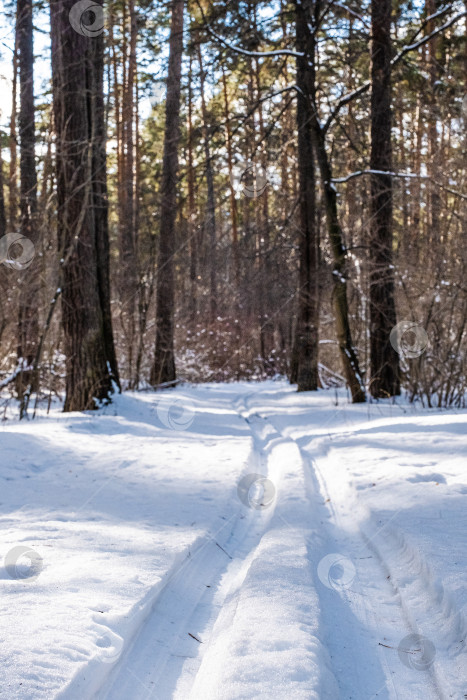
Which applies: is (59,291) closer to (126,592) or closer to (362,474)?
(362,474)

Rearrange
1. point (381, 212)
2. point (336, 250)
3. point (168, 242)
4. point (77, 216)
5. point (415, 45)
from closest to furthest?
point (77, 216) < point (415, 45) < point (336, 250) < point (381, 212) < point (168, 242)

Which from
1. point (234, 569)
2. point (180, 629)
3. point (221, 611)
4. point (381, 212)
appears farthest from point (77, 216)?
point (180, 629)

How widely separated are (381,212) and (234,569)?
28.1 ft

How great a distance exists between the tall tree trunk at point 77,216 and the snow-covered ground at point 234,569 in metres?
2.72

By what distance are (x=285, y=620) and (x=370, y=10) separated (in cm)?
1123

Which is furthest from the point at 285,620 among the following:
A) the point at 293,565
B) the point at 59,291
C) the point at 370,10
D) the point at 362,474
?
the point at 370,10

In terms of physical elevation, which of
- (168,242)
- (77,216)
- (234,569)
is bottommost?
(234,569)

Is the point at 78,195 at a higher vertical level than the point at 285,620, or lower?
higher

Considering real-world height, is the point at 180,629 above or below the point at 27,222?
below

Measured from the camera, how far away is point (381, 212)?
10.6 meters

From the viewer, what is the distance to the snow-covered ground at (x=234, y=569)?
2150 millimetres

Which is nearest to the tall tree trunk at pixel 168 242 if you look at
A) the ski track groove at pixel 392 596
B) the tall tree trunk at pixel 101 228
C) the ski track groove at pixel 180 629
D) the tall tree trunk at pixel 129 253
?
the tall tree trunk at pixel 129 253

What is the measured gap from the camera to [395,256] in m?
10.2

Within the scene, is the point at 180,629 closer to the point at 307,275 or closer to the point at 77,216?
the point at 77,216
